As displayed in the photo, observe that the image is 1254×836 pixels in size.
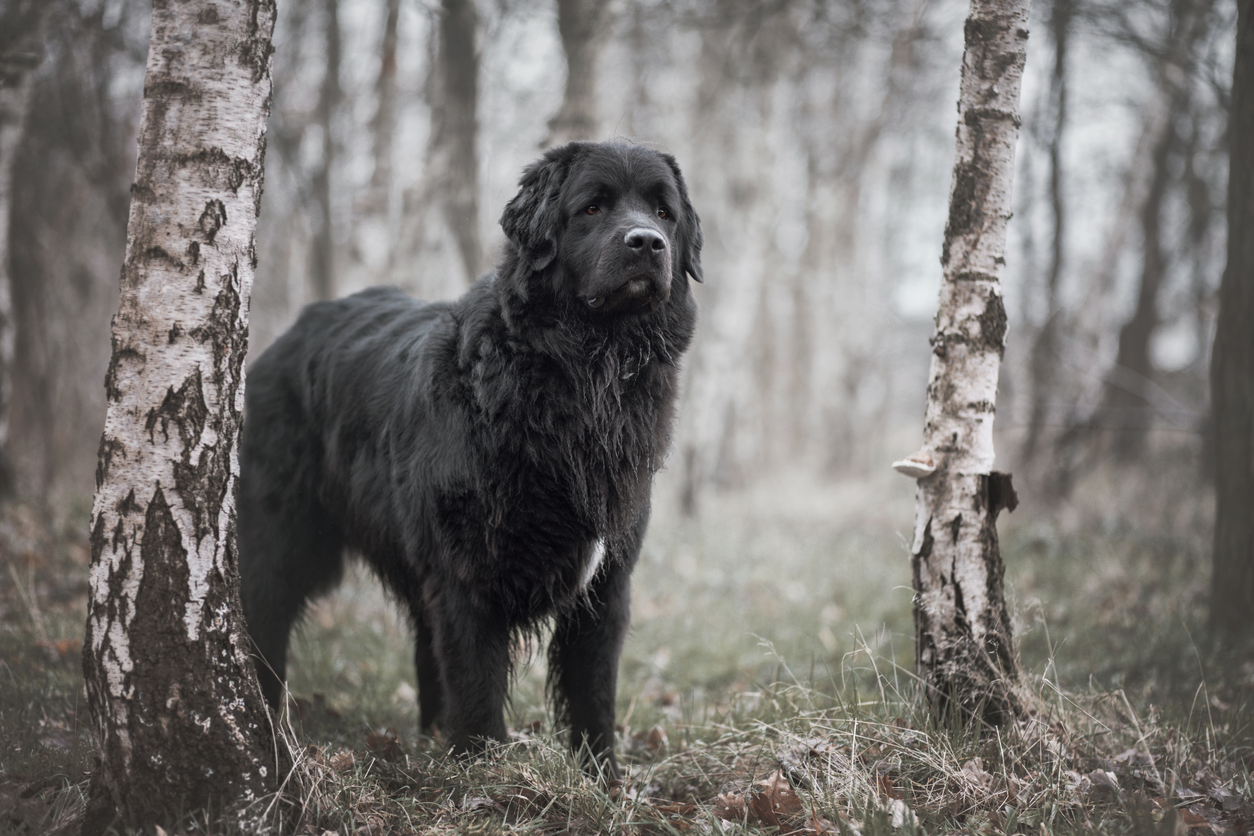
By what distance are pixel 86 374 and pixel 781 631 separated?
957 centimetres

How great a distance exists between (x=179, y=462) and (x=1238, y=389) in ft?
16.1

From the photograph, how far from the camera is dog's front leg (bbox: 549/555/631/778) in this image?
2895 mm

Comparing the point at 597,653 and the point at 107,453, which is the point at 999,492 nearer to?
the point at 597,653

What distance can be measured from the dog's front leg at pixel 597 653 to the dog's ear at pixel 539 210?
1.16 m

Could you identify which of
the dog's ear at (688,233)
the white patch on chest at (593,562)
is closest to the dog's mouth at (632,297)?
the dog's ear at (688,233)

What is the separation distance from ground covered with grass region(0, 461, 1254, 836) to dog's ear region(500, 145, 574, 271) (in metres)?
1.57

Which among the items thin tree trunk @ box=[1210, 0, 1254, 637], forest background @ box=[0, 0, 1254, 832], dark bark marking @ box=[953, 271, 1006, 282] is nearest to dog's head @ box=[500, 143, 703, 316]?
forest background @ box=[0, 0, 1254, 832]

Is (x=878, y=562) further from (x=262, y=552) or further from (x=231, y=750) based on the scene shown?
(x=231, y=750)

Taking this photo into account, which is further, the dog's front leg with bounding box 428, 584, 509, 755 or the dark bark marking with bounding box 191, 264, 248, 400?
the dog's front leg with bounding box 428, 584, 509, 755

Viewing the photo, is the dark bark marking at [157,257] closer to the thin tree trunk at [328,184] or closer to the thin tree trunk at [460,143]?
the thin tree trunk at [460,143]

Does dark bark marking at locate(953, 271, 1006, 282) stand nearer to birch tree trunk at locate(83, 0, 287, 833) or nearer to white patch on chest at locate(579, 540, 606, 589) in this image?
white patch on chest at locate(579, 540, 606, 589)

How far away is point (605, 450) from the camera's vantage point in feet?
9.31

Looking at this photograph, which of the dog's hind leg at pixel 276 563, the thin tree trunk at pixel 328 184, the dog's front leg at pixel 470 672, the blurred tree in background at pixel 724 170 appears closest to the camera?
the dog's front leg at pixel 470 672

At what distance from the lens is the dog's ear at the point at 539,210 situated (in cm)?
293
